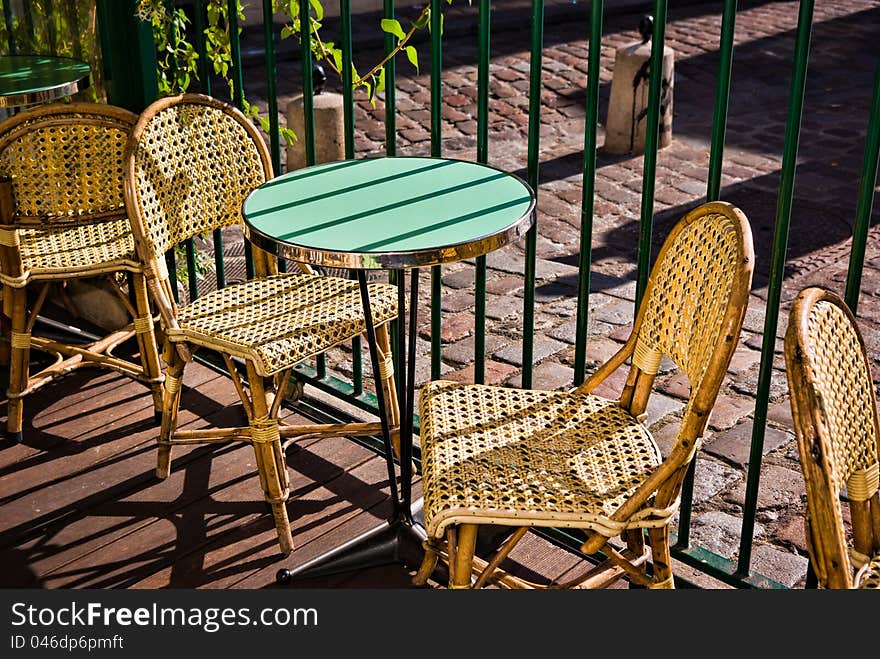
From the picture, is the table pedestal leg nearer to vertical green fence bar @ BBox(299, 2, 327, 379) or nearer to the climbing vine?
vertical green fence bar @ BBox(299, 2, 327, 379)

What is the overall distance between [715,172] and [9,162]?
7.38 feet

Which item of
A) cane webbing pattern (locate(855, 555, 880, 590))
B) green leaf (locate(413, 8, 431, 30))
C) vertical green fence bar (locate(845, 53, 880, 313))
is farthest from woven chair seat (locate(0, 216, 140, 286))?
cane webbing pattern (locate(855, 555, 880, 590))

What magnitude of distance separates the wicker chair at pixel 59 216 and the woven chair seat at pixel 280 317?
39 centimetres

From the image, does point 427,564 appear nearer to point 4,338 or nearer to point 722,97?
point 722,97

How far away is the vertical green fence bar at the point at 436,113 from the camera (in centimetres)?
294

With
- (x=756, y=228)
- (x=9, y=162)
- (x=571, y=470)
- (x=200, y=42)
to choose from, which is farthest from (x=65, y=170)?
(x=756, y=228)

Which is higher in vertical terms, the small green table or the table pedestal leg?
the small green table

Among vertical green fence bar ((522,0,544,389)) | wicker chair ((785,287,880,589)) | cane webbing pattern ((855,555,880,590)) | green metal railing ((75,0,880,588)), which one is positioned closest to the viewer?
wicker chair ((785,287,880,589))

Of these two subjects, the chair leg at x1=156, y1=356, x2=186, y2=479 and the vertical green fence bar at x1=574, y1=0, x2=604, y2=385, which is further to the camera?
the chair leg at x1=156, y1=356, x2=186, y2=479

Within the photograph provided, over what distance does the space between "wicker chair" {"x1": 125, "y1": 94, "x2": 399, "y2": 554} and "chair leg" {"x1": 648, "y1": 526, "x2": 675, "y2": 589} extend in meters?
0.87

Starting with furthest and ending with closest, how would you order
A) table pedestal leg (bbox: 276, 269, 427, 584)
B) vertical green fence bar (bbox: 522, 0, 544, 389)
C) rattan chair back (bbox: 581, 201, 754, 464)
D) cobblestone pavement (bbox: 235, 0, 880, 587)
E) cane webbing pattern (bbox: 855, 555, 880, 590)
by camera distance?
cobblestone pavement (bbox: 235, 0, 880, 587) → table pedestal leg (bbox: 276, 269, 427, 584) → vertical green fence bar (bbox: 522, 0, 544, 389) → rattan chair back (bbox: 581, 201, 754, 464) → cane webbing pattern (bbox: 855, 555, 880, 590)

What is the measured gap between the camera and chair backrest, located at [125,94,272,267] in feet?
10.4

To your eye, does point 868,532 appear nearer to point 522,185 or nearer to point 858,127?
point 522,185

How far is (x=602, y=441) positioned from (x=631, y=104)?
18.3ft
